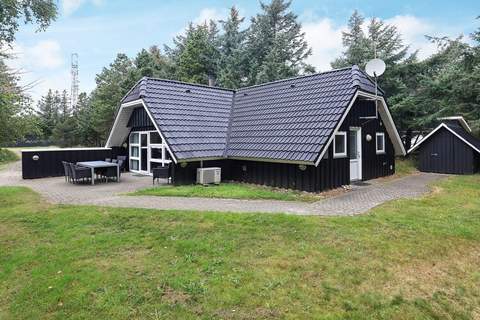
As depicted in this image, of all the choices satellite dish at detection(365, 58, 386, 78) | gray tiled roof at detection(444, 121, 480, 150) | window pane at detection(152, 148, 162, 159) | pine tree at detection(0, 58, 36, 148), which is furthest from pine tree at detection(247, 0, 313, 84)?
pine tree at detection(0, 58, 36, 148)

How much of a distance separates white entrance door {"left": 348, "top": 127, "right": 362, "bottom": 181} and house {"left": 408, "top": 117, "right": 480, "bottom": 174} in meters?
5.72

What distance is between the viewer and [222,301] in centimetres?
390

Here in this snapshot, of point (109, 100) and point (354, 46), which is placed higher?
point (354, 46)

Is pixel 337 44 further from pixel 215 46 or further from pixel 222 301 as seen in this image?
pixel 222 301

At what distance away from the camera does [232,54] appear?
3062cm

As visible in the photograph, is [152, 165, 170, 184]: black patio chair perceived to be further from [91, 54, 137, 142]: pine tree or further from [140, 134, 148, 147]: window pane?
[91, 54, 137, 142]: pine tree

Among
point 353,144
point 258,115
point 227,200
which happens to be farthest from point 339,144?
point 227,200

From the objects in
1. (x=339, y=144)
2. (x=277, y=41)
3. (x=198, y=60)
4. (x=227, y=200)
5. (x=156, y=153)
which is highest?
(x=277, y=41)

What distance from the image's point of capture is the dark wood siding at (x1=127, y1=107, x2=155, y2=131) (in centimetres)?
1485

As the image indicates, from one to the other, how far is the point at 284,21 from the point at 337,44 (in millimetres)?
5990

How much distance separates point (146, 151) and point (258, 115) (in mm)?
5756

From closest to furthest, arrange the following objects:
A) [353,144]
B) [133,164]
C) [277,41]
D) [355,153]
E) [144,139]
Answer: [353,144] < [355,153] < [144,139] < [133,164] < [277,41]

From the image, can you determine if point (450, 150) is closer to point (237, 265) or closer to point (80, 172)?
point (237, 265)

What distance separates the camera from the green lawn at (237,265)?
12.6 feet
